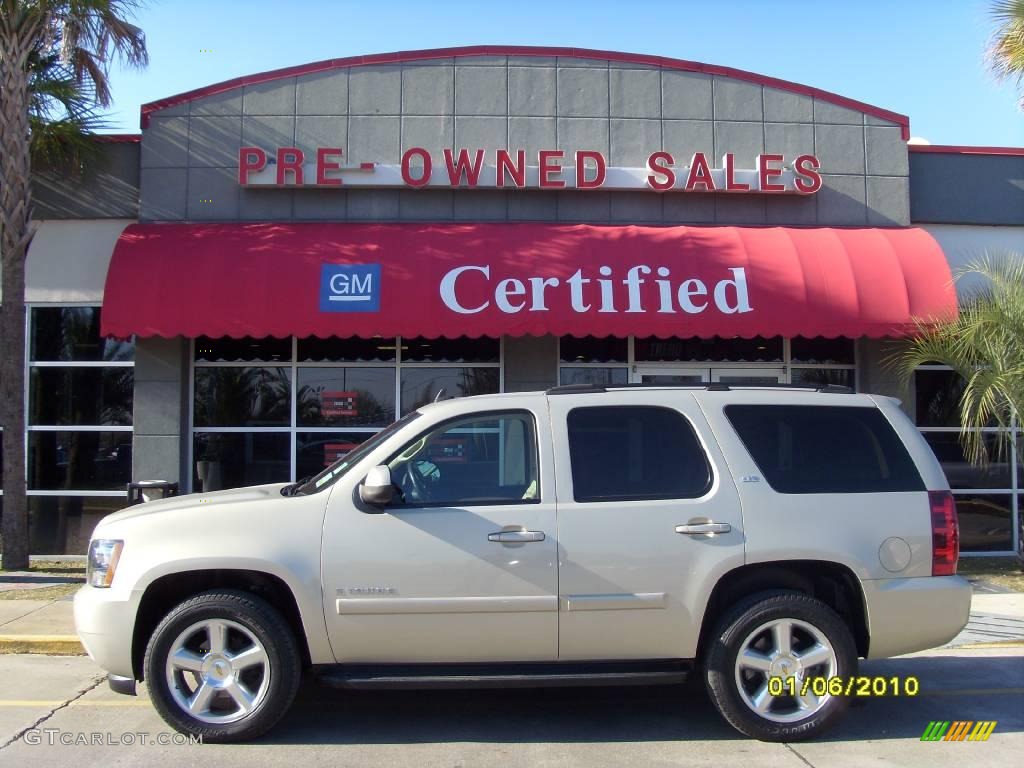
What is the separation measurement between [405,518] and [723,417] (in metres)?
2.00

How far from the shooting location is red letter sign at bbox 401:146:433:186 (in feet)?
37.9

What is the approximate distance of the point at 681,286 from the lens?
10578 mm

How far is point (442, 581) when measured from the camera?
5.02m

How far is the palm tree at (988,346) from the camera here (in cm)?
989

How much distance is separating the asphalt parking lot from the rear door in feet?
2.10

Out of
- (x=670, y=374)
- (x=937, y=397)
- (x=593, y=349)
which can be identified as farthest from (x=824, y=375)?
(x=593, y=349)

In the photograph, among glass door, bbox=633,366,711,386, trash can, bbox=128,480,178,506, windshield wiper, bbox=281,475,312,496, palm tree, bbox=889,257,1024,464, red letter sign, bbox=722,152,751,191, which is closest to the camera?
windshield wiper, bbox=281,475,312,496

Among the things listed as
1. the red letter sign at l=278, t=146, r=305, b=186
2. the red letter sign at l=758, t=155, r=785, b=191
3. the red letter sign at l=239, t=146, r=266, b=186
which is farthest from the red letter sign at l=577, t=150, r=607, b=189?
the red letter sign at l=239, t=146, r=266, b=186

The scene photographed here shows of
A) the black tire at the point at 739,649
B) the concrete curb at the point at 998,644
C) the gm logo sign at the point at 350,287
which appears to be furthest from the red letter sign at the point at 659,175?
the black tire at the point at 739,649

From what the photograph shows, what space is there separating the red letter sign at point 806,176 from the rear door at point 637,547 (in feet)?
25.1

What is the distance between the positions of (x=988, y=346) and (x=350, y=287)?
730 cm

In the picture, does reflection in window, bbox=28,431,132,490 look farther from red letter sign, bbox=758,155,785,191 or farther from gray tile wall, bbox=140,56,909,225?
red letter sign, bbox=758,155,785,191
